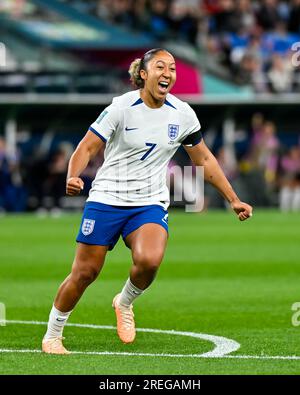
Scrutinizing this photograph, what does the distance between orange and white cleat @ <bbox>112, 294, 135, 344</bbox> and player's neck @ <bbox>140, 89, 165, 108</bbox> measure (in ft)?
6.07

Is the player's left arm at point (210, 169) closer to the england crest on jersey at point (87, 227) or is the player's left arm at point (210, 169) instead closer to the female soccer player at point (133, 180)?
the female soccer player at point (133, 180)

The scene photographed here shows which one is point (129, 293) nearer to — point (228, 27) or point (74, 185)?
point (74, 185)

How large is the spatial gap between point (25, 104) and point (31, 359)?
26.5 m

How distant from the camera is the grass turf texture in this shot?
903 cm

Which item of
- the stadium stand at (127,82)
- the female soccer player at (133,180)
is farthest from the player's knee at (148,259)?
the stadium stand at (127,82)

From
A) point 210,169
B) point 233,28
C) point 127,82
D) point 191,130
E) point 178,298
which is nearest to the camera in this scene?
point 191,130

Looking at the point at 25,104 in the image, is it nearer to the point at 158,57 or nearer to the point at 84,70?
the point at 84,70

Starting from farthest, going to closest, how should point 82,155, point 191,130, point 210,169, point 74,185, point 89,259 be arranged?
point 210,169 < point 191,130 < point 89,259 < point 82,155 < point 74,185

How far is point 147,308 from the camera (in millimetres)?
13430

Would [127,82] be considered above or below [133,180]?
above

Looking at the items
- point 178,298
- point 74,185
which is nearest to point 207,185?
point 178,298

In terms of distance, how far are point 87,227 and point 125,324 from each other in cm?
116

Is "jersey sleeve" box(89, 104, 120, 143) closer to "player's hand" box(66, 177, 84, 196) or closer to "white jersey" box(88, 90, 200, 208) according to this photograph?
"white jersey" box(88, 90, 200, 208)

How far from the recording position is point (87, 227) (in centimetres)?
981
